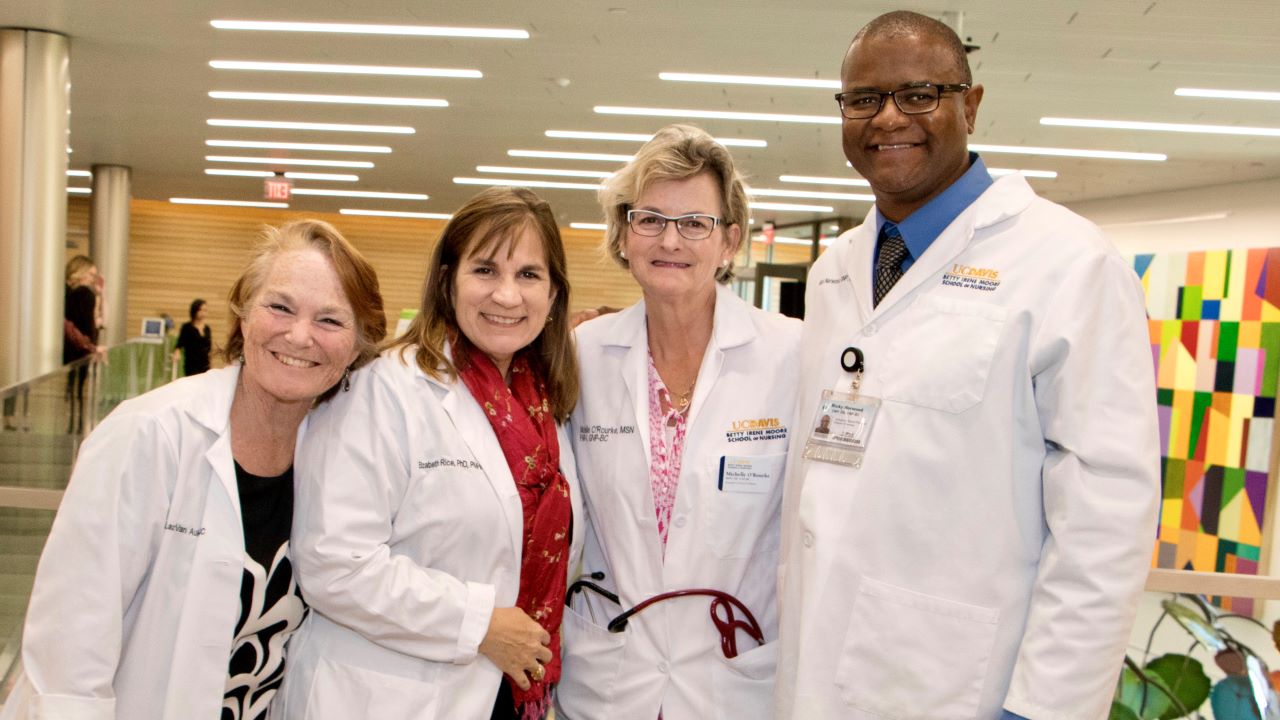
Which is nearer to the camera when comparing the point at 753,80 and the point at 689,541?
the point at 689,541

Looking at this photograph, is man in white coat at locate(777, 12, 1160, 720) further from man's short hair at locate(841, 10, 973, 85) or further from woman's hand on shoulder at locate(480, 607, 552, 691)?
woman's hand on shoulder at locate(480, 607, 552, 691)

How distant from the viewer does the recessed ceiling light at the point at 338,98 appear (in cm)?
1088

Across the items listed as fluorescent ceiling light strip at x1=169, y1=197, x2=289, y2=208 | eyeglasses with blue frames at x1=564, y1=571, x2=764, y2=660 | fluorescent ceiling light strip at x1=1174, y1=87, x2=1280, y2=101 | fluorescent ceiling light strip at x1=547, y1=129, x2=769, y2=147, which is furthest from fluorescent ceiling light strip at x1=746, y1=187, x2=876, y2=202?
eyeglasses with blue frames at x1=564, y1=571, x2=764, y2=660

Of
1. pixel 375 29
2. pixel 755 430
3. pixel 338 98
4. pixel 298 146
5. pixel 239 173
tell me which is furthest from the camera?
pixel 239 173

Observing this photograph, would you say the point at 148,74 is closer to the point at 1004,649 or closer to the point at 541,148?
the point at 541,148

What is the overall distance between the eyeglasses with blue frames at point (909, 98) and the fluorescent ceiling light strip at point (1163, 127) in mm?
9671

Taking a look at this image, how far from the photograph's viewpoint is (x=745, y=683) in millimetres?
2227

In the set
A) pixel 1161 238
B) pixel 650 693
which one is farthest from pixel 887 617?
pixel 1161 238

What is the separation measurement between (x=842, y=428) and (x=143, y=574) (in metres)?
1.37

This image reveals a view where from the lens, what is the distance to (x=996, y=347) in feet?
5.62

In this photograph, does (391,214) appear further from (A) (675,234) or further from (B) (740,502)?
(B) (740,502)

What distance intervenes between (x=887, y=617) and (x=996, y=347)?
52cm

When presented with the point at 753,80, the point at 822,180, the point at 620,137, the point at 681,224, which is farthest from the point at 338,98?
the point at 681,224

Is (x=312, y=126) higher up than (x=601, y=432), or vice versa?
(x=312, y=126)
